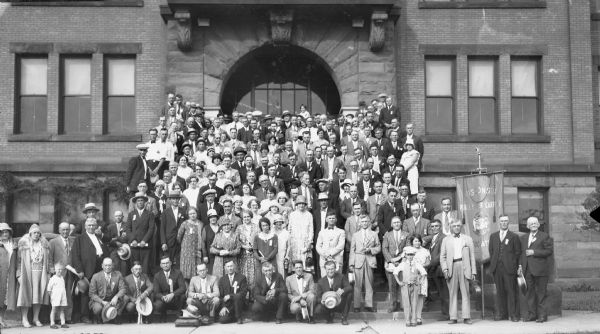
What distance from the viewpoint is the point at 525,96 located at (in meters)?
24.4

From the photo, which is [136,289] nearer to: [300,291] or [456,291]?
[300,291]

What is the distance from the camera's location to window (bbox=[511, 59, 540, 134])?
24.3 meters

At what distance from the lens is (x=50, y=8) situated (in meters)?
24.0

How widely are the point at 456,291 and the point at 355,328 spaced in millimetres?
2194

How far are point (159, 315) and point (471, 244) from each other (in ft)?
19.7

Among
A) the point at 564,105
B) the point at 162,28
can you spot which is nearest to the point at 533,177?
the point at 564,105

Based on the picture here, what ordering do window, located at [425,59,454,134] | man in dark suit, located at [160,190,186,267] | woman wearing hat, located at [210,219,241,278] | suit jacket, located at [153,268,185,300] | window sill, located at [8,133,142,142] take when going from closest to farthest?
suit jacket, located at [153,268,185,300]
woman wearing hat, located at [210,219,241,278]
man in dark suit, located at [160,190,186,267]
window sill, located at [8,133,142,142]
window, located at [425,59,454,134]

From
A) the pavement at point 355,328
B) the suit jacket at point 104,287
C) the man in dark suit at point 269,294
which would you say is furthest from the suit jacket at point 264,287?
the suit jacket at point 104,287

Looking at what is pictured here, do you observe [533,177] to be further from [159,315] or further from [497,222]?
[159,315]

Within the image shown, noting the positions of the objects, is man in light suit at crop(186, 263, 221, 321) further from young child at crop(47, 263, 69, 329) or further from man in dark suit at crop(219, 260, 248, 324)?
young child at crop(47, 263, 69, 329)

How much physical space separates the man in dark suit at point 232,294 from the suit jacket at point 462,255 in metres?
3.74

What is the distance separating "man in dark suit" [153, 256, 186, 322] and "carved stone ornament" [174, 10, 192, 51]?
9020mm

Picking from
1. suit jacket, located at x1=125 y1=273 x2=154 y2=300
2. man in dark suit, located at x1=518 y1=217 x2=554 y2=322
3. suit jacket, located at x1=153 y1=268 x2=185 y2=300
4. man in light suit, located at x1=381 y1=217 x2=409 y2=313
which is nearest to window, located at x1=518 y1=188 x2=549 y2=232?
man in dark suit, located at x1=518 y1=217 x2=554 y2=322

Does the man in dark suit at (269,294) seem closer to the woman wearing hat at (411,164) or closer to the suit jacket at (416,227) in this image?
the suit jacket at (416,227)
